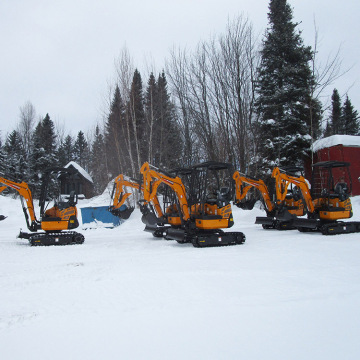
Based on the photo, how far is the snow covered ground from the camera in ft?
10.9

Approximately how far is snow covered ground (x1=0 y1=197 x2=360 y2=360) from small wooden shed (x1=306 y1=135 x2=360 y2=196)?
1679 cm

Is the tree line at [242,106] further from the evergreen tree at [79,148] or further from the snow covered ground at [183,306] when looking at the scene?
the evergreen tree at [79,148]

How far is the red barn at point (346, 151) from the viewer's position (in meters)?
23.0

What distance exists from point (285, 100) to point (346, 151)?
18.2 ft

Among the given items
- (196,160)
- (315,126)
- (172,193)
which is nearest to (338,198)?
(172,193)

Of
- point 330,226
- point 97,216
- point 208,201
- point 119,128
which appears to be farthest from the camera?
point 119,128

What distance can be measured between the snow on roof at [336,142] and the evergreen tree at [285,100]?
104 centimetres

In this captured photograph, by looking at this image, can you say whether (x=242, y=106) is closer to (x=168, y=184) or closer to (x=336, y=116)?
(x=168, y=184)

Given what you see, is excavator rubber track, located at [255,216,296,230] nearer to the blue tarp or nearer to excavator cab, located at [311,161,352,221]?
excavator cab, located at [311,161,352,221]

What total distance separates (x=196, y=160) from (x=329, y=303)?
22023mm

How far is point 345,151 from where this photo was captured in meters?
23.1

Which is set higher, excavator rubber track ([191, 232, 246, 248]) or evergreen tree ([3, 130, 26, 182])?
evergreen tree ([3, 130, 26, 182])

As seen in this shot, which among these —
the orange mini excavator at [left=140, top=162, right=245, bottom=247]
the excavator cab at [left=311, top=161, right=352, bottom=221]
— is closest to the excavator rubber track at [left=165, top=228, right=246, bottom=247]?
the orange mini excavator at [left=140, top=162, right=245, bottom=247]

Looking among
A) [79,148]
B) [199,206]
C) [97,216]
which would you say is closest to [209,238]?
[199,206]
